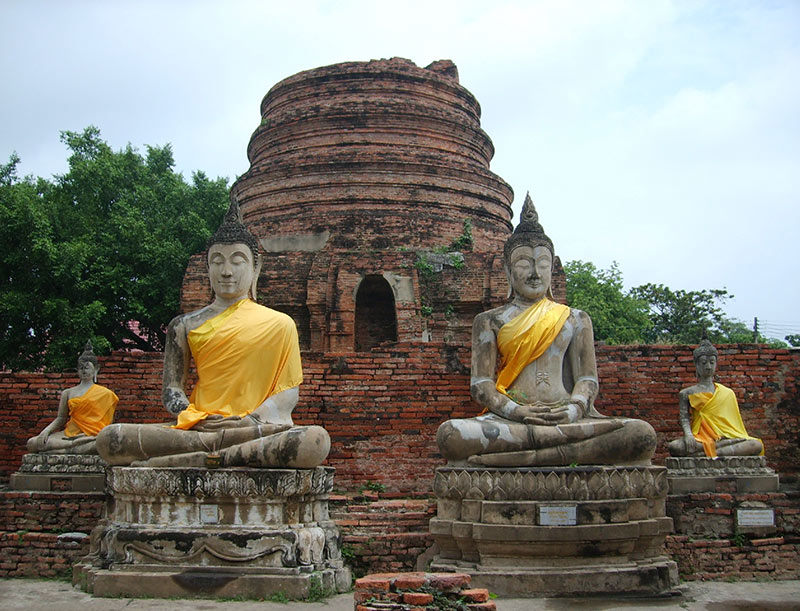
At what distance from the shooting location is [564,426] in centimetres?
681

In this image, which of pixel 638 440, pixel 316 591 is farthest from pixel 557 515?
pixel 316 591

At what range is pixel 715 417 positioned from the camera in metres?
8.55

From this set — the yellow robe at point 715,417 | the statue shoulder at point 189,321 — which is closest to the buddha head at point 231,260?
the statue shoulder at point 189,321

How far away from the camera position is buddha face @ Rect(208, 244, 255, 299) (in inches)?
293

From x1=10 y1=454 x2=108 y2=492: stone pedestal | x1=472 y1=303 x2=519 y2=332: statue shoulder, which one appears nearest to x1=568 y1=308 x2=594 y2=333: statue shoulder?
x1=472 y1=303 x2=519 y2=332: statue shoulder

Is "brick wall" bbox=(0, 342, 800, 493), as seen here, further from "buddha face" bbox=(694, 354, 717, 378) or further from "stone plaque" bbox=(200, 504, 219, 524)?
"stone plaque" bbox=(200, 504, 219, 524)

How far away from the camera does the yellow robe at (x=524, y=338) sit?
739 centimetres

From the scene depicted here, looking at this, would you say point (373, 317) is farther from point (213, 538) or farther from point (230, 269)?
point (213, 538)

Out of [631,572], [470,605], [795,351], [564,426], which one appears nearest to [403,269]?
[795,351]

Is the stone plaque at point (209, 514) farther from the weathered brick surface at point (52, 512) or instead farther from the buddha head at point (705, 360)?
the buddha head at point (705, 360)

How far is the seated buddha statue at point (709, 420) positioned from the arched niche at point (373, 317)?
6512 mm

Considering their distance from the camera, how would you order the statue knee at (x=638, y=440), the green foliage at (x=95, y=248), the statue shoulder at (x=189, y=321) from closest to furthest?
the statue knee at (x=638, y=440) < the statue shoulder at (x=189, y=321) < the green foliage at (x=95, y=248)

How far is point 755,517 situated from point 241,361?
15.5 ft

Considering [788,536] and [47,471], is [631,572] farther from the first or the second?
[47,471]
